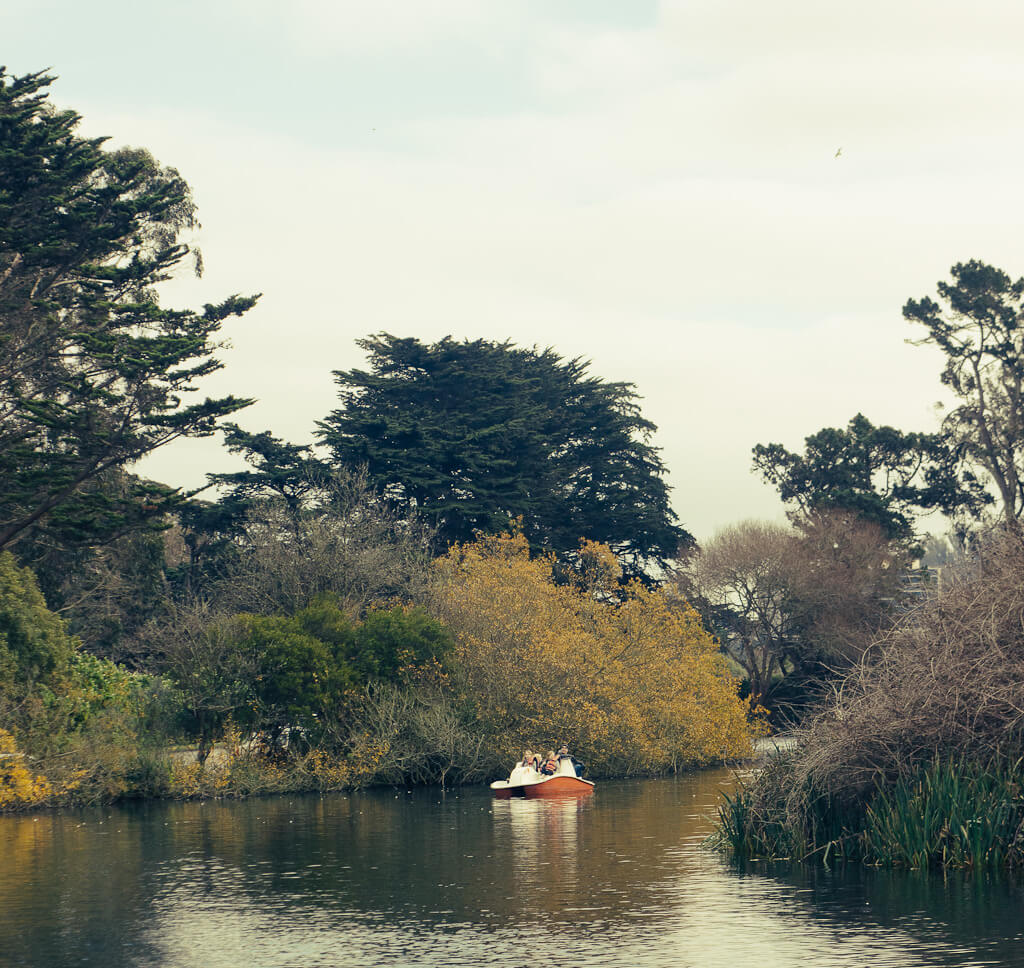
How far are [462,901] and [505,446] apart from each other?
4698 centimetres

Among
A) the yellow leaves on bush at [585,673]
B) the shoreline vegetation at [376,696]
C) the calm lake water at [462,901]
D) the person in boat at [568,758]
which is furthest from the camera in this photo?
the yellow leaves on bush at [585,673]

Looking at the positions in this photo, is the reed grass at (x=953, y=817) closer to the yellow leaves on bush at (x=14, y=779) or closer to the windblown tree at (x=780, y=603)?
the yellow leaves on bush at (x=14, y=779)

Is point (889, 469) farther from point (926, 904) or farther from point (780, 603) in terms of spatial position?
point (926, 904)

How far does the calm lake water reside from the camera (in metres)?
18.3

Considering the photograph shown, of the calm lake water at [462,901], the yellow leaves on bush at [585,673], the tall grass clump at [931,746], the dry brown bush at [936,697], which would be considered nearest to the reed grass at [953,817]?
the tall grass clump at [931,746]

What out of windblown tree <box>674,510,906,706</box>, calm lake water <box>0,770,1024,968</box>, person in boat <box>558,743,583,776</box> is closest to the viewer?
calm lake water <box>0,770,1024,968</box>

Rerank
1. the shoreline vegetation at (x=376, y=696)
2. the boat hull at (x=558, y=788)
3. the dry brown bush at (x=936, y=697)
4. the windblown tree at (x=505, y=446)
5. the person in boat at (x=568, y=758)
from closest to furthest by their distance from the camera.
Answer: the dry brown bush at (x=936, y=697) < the shoreline vegetation at (x=376, y=696) < the boat hull at (x=558, y=788) < the person in boat at (x=568, y=758) < the windblown tree at (x=505, y=446)

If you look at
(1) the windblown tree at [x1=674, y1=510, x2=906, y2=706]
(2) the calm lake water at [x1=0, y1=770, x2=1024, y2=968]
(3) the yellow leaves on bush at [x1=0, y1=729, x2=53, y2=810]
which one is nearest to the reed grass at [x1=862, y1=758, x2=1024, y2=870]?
(2) the calm lake water at [x1=0, y1=770, x2=1024, y2=968]

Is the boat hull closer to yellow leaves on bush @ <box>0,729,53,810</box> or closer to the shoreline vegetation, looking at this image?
the shoreline vegetation

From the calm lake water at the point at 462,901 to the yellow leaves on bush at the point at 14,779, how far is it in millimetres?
2417

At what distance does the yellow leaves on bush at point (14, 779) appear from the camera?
37.8 metres

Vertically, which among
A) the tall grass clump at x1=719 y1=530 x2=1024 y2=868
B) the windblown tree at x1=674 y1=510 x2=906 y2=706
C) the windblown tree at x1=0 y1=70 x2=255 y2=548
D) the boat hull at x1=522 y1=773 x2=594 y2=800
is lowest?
the boat hull at x1=522 y1=773 x2=594 y2=800

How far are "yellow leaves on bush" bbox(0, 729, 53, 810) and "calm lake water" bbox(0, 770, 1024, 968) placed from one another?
7.93 ft

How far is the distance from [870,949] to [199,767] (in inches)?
1212
